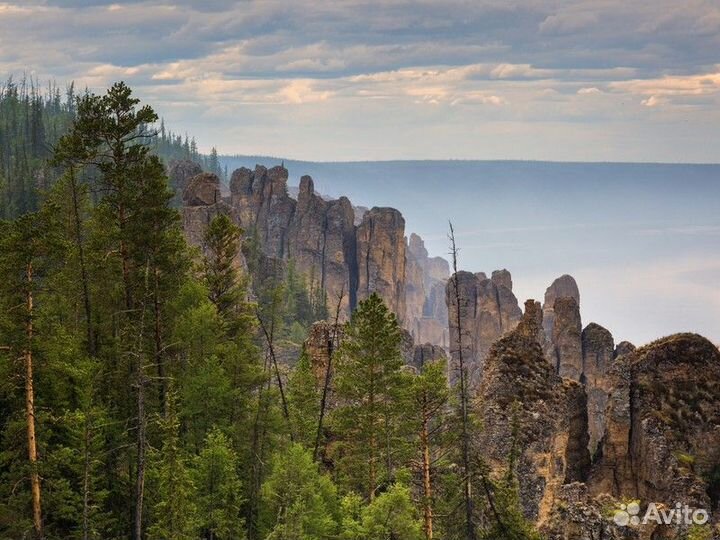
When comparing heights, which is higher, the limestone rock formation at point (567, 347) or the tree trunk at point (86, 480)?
the tree trunk at point (86, 480)

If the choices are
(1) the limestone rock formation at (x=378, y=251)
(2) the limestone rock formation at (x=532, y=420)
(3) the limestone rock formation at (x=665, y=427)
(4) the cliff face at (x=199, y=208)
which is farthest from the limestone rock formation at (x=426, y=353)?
(3) the limestone rock formation at (x=665, y=427)

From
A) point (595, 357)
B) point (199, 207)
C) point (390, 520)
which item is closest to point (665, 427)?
point (390, 520)

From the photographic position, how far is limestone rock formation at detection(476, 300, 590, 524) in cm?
4181

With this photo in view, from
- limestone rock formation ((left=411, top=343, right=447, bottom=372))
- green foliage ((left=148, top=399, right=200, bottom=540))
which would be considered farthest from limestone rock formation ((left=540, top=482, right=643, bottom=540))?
limestone rock formation ((left=411, top=343, right=447, bottom=372))

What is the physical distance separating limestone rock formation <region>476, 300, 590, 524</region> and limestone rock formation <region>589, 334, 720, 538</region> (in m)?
2.26

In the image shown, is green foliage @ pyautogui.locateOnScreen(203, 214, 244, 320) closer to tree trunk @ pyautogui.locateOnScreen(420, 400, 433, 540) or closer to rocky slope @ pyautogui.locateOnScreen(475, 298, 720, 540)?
rocky slope @ pyautogui.locateOnScreen(475, 298, 720, 540)

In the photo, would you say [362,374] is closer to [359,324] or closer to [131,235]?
[359,324]

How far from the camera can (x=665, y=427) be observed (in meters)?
42.3

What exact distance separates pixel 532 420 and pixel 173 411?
714 inches

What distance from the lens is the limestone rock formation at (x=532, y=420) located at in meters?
41.8

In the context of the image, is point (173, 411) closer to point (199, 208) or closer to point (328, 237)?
point (199, 208)

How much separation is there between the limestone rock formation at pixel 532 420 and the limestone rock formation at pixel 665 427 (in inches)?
88.8

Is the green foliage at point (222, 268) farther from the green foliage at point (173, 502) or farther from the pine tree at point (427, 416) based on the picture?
the green foliage at point (173, 502)

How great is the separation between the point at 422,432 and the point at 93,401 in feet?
48.8
